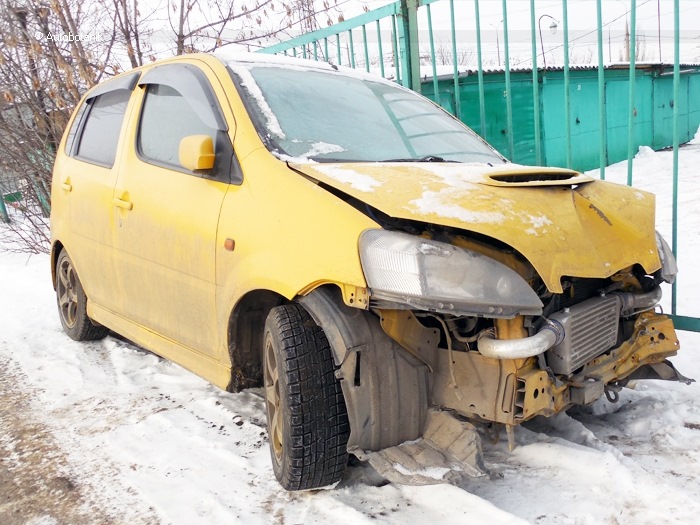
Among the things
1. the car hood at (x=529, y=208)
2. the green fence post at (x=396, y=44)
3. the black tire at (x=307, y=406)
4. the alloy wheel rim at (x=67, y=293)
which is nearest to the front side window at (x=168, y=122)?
the car hood at (x=529, y=208)

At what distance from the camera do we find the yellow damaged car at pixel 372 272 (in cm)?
218

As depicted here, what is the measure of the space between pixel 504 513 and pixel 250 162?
1.68 m

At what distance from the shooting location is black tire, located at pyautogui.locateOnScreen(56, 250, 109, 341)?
14.9 feet

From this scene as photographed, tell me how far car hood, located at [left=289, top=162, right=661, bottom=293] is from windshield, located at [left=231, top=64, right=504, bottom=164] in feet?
0.85

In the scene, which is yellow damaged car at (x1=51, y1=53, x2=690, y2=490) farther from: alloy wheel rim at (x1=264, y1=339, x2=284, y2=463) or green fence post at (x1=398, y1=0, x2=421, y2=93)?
green fence post at (x1=398, y1=0, x2=421, y2=93)

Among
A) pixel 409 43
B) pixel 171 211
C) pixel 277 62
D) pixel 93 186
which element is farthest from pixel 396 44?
pixel 171 211

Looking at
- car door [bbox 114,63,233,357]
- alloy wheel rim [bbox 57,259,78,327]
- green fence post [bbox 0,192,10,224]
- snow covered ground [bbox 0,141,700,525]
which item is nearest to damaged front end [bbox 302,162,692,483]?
snow covered ground [bbox 0,141,700,525]

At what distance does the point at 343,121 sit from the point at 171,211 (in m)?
0.93

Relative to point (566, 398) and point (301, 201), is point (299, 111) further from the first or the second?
point (566, 398)

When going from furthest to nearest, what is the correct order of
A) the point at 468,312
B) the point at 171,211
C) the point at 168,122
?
the point at 168,122 < the point at 171,211 < the point at 468,312

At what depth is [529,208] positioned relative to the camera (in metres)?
2.26

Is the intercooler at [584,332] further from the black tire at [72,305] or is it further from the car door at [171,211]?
the black tire at [72,305]

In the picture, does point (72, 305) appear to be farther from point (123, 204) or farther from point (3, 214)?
point (3, 214)

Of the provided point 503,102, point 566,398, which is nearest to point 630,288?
point 566,398
